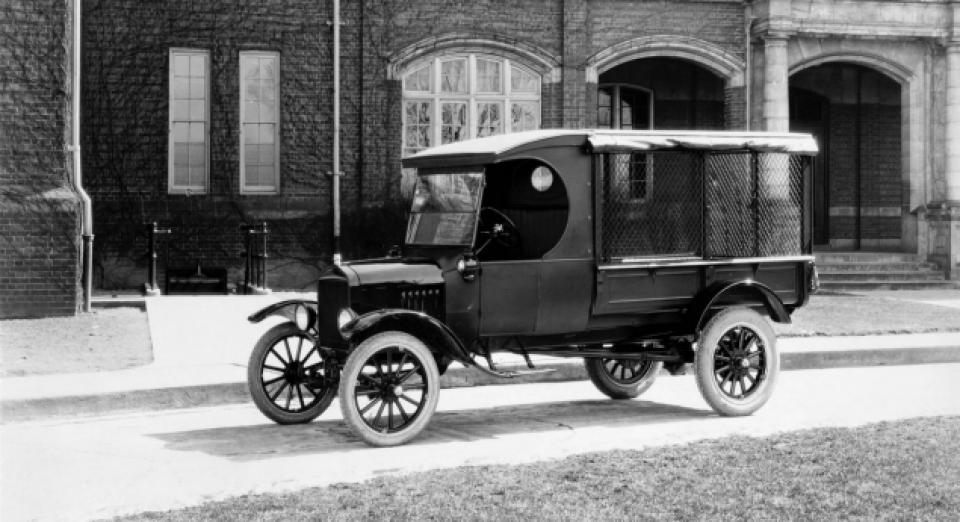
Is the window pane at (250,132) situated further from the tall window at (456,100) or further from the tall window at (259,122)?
the tall window at (456,100)

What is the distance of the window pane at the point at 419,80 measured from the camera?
22.7m

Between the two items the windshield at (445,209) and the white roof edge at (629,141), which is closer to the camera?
the windshield at (445,209)

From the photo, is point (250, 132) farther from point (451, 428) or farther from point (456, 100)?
point (451, 428)

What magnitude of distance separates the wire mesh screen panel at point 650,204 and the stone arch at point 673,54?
1372cm

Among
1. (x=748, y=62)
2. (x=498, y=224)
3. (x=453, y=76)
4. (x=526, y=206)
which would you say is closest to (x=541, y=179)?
(x=526, y=206)

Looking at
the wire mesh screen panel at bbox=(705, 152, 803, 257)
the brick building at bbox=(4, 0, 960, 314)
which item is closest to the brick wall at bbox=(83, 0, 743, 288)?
the brick building at bbox=(4, 0, 960, 314)

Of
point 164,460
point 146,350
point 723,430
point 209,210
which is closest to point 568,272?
point 723,430

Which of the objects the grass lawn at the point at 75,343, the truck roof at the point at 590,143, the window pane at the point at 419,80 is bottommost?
the grass lawn at the point at 75,343

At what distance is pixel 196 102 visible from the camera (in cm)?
2170

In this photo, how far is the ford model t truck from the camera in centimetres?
885

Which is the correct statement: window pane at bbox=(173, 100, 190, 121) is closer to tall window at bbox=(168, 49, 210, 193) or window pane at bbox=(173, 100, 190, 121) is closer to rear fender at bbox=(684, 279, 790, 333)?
tall window at bbox=(168, 49, 210, 193)

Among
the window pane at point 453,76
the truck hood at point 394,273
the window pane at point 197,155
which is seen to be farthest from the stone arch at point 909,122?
the truck hood at point 394,273

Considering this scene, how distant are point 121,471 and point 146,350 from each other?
224 inches

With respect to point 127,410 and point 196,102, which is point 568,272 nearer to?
point 127,410
